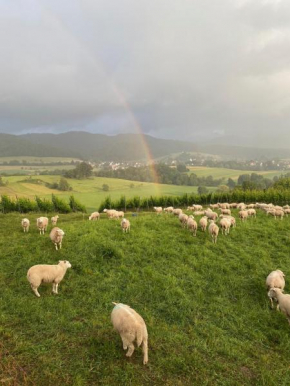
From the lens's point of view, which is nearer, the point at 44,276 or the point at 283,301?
the point at 283,301

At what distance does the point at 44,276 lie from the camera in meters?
9.59

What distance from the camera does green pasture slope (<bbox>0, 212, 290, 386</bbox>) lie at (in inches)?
261

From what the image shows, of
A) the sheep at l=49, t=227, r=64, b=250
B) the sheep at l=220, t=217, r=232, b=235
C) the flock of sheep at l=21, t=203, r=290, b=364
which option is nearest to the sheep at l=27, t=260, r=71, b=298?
the flock of sheep at l=21, t=203, r=290, b=364

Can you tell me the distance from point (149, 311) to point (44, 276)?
13.6ft

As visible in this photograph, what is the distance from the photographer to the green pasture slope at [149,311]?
662 centimetres

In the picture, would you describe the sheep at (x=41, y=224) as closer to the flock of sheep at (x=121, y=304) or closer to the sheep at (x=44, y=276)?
the flock of sheep at (x=121, y=304)

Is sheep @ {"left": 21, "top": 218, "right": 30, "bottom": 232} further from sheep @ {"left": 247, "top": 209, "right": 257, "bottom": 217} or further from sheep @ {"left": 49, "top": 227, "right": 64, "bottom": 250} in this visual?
sheep @ {"left": 247, "top": 209, "right": 257, "bottom": 217}

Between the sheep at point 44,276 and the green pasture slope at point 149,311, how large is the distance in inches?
15.4

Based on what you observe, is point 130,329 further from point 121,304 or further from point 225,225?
point 225,225

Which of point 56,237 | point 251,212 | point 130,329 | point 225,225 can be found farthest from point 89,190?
point 130,329

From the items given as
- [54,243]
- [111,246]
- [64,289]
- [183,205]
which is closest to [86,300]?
[64,289]

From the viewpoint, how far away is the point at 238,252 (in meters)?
14.2

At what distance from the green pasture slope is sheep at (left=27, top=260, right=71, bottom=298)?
1.29ft

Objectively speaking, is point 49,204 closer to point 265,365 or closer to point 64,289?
point 64,289
